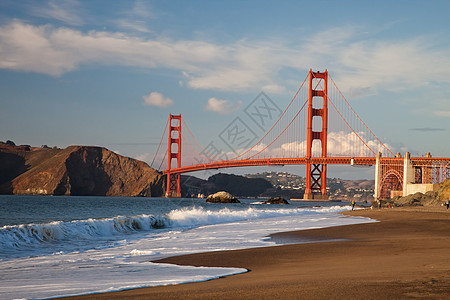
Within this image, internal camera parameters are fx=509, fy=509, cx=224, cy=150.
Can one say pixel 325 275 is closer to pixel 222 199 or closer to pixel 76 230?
pixel 76 230

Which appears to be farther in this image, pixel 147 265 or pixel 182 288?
pixel 147 265

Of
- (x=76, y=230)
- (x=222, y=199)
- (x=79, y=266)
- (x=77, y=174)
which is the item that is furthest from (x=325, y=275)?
(x=77, y=174)

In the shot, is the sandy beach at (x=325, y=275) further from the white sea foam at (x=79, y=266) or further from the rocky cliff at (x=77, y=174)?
the rocky cliff at (x=77, y=174)

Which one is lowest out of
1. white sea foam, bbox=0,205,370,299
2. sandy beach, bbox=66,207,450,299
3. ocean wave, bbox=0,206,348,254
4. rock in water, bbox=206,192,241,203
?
rock in water, bbox=206,192,241,203

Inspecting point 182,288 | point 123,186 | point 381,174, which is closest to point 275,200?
point 381,174

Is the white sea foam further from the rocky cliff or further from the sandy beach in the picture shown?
the rocky cliff

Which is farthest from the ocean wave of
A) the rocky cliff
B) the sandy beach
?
the rocky cliff

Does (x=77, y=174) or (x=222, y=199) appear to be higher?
(x=77, y=174)

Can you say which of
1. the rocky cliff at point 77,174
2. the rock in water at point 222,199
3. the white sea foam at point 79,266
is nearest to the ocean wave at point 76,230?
the white sea foam at point 79,266

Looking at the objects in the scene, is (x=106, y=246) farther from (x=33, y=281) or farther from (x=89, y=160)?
(x=89, y=160)
